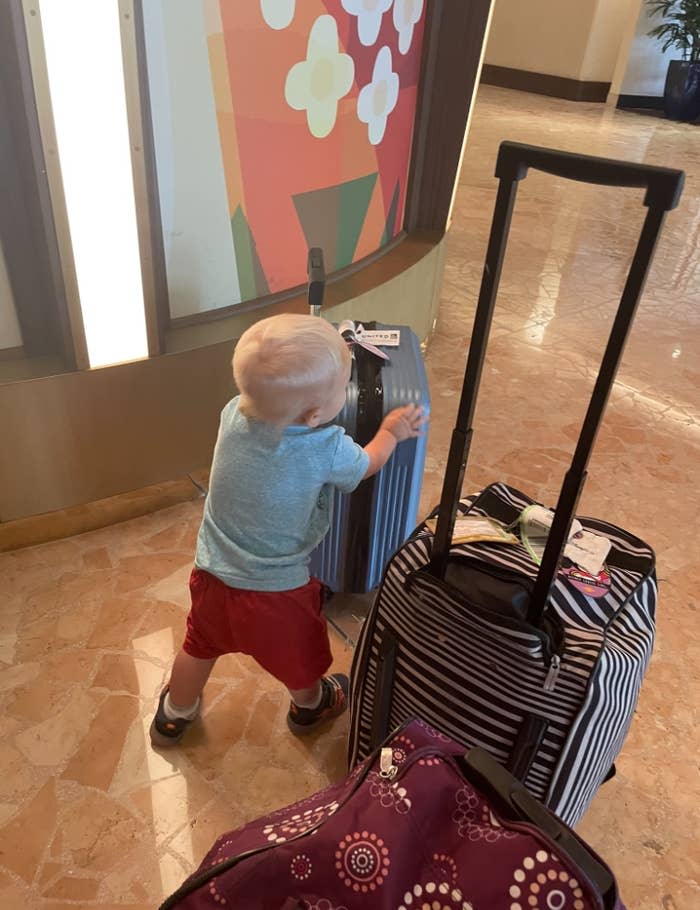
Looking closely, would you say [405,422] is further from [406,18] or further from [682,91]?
[682,91]

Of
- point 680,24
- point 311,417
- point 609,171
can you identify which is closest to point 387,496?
point 311,417

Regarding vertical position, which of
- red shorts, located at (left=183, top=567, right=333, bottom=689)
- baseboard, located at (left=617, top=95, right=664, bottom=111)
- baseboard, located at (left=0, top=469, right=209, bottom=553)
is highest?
red shorts, located at (left=183, top=567, right=333, bottom=689)

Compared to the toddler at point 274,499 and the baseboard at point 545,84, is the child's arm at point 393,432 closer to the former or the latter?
the toddler at point 274,499

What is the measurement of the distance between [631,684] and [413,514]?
0.62m

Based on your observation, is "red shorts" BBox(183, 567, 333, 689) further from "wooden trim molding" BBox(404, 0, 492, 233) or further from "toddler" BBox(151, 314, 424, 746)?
"wooden trim molding" BBox(404, 0, 492, 233)

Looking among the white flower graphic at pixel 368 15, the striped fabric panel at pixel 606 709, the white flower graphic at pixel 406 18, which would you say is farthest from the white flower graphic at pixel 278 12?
the striped fabric panel at pixel 606 709

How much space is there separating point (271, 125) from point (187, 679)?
4.49 feet

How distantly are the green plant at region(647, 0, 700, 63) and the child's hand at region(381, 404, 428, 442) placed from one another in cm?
903

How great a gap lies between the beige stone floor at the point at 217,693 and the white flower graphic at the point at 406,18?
3.71 ft

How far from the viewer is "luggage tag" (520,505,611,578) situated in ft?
3.85

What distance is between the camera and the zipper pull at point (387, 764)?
2.99 feet

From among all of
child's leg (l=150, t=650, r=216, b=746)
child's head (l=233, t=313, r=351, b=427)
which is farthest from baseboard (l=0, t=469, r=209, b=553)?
child's head (l=233, t=313, r=351, b=427)

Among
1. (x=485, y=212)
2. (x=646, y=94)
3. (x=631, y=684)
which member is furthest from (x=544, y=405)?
(x=646, y=94)

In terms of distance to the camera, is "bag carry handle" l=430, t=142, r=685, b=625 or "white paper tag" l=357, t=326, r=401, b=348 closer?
"bag carry handle" l=430, t=142, r=685, b=625
